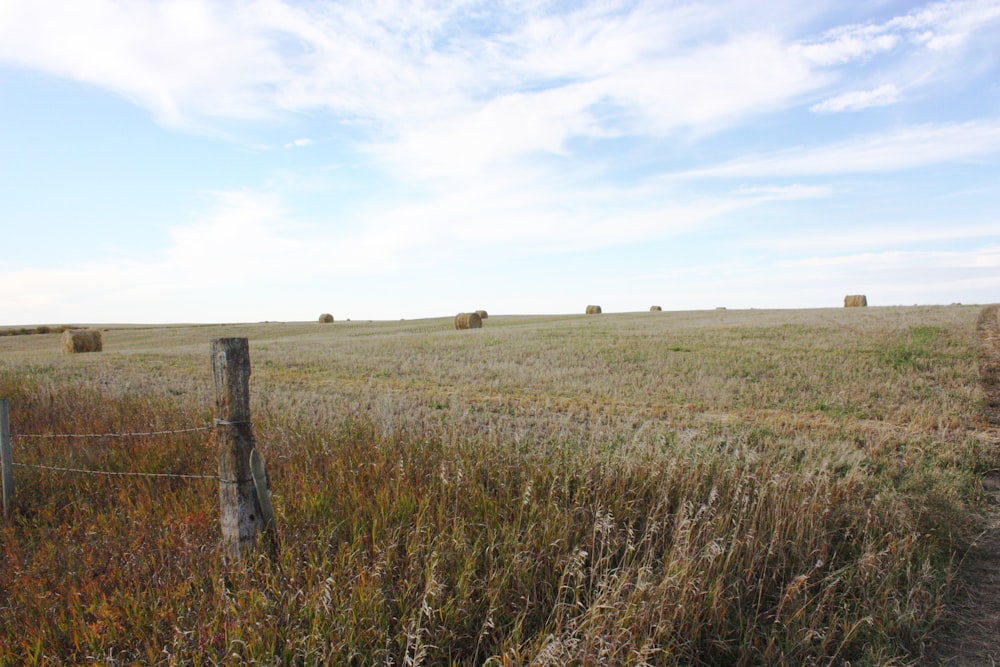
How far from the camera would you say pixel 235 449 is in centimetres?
471

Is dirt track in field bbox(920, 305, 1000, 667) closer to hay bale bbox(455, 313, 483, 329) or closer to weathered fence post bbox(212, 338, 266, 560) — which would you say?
weathered fence post bbox(212, 338, 266, 560)

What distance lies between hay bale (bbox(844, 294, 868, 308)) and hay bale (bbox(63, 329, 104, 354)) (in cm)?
4811

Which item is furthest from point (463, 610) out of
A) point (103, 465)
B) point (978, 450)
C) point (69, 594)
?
point (978, 450)

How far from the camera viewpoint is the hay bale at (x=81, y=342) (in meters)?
31.8

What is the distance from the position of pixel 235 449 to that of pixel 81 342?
110 feet

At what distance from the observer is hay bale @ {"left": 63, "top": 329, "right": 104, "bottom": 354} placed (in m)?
31.8

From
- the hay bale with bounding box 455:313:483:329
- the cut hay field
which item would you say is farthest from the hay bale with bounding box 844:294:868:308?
the cut hay field

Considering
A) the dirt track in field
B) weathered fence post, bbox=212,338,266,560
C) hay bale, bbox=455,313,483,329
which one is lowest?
the dirt track in field

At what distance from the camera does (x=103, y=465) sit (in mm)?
7500

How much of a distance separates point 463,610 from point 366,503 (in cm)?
141

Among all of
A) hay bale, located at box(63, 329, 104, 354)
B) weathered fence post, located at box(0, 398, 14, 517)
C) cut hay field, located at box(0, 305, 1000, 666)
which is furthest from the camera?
hay bale, located at box(63, 329, 104, 354)

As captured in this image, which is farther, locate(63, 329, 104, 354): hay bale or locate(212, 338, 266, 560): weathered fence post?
locate(63, 329, 104, 354): hay bale

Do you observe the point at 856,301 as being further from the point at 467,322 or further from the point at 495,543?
the point at 495,543

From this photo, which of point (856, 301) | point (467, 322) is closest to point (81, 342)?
point (467, 322)
